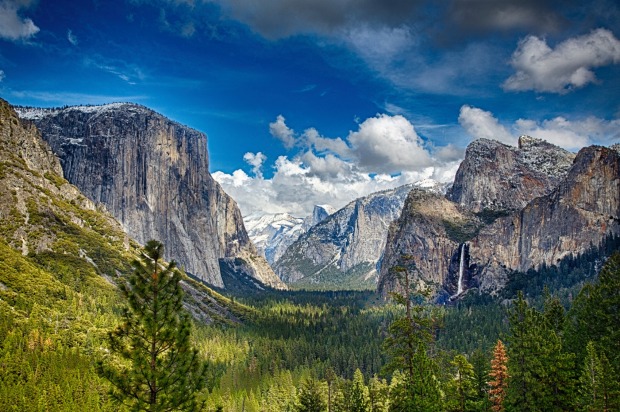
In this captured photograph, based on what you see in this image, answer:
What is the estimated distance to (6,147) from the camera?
196 meters

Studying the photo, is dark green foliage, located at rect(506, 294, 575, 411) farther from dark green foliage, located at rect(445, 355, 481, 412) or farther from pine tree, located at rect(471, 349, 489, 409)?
pine tree, located at rect(471, 349, 489, 409)

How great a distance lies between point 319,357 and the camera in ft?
520

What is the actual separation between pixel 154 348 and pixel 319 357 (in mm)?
141229

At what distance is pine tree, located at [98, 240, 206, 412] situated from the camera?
77.8 feet

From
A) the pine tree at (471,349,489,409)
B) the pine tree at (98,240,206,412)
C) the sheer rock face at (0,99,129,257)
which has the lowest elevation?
the pine tree at (471,349,489,409)

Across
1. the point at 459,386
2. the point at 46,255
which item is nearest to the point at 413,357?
the point at 459,386

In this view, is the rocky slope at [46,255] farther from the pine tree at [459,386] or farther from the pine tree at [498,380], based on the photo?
the pine tree at [459,386]

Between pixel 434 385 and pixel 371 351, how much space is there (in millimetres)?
130542

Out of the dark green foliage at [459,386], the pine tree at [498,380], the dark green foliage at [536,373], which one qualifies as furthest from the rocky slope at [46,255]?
the dark green foliage at [536,373]

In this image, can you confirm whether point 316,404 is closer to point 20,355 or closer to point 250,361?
point 20,355

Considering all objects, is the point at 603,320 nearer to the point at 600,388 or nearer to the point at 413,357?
the point at 600,388

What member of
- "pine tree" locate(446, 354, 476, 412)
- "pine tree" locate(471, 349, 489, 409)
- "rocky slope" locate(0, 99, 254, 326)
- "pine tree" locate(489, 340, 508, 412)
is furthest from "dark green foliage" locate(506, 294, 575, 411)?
"rocky slope" locate(0, 99, 254, 326)

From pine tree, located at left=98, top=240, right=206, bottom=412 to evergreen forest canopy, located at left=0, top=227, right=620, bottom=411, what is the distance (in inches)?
10.1

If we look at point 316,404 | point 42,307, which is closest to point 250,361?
point 42,307
